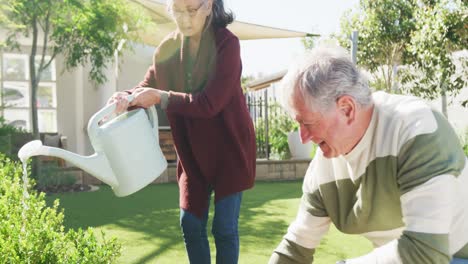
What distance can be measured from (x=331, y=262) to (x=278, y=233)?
0.98 metres

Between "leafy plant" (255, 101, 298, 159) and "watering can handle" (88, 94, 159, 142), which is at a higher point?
"watering can handle" (88, 94, 159, 142)

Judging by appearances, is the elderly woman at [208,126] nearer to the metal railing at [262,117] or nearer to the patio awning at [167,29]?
the patio awning at [167,29]

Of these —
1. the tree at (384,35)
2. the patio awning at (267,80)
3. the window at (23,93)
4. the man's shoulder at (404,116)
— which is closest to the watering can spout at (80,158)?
the man's shoulder at (404,116)

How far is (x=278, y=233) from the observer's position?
14.6ft

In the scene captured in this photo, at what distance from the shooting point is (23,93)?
422 inches

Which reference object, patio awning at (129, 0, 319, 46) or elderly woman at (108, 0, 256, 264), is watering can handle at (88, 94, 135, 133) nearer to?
elderly woman at (108, 0, 256, 264)

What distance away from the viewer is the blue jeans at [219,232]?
2.35 meters

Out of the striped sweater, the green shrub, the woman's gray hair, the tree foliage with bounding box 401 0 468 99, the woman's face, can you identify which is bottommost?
the green shrub

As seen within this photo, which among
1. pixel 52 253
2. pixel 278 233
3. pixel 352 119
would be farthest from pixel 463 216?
pixel 278 233

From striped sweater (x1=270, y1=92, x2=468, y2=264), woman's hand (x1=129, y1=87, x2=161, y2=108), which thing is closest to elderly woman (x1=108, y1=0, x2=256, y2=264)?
woman's hand (x1=129, y1=87, x2=161, y2=108)

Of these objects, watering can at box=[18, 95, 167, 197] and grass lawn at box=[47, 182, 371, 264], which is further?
grass lawn at box=[47, 182, 371, 264]

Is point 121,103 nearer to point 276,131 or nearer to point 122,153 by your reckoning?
point 122,153

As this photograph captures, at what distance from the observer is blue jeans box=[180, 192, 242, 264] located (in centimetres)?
235

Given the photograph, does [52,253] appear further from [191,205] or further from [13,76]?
[13,76]
